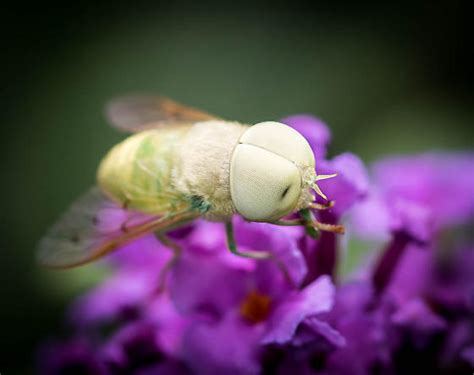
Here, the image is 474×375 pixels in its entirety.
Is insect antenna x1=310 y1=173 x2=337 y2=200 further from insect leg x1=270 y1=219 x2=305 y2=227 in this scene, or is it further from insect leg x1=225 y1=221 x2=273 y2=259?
insect leg x1=225 y1=221 x2=273 y2=259

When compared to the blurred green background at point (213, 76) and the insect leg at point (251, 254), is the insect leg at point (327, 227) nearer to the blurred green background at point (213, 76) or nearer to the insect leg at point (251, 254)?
the insect leg at point (251, 254)

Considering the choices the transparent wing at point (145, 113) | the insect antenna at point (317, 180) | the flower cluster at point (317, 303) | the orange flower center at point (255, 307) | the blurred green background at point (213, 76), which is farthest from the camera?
the blurred green background at point (213, 76)

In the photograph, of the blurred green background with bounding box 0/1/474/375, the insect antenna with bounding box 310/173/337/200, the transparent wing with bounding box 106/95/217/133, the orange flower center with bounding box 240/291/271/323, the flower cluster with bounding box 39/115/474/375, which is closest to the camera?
the insect antenna with bounding box 310/173/337/200

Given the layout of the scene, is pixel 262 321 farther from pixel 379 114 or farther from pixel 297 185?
pixel 379 114

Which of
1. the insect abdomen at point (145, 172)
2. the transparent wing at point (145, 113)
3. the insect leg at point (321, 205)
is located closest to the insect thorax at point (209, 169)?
the insect abdomen at point (145, 172)

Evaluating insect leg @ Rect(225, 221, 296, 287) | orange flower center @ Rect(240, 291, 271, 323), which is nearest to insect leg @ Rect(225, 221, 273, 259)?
insect leg @ Rect(225, 221, 296, 287)

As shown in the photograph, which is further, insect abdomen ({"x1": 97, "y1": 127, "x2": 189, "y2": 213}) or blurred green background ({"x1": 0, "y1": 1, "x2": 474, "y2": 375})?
blurred green background ({"x1": 0, "y1": 1, "x2": 474, "y2": 375})
